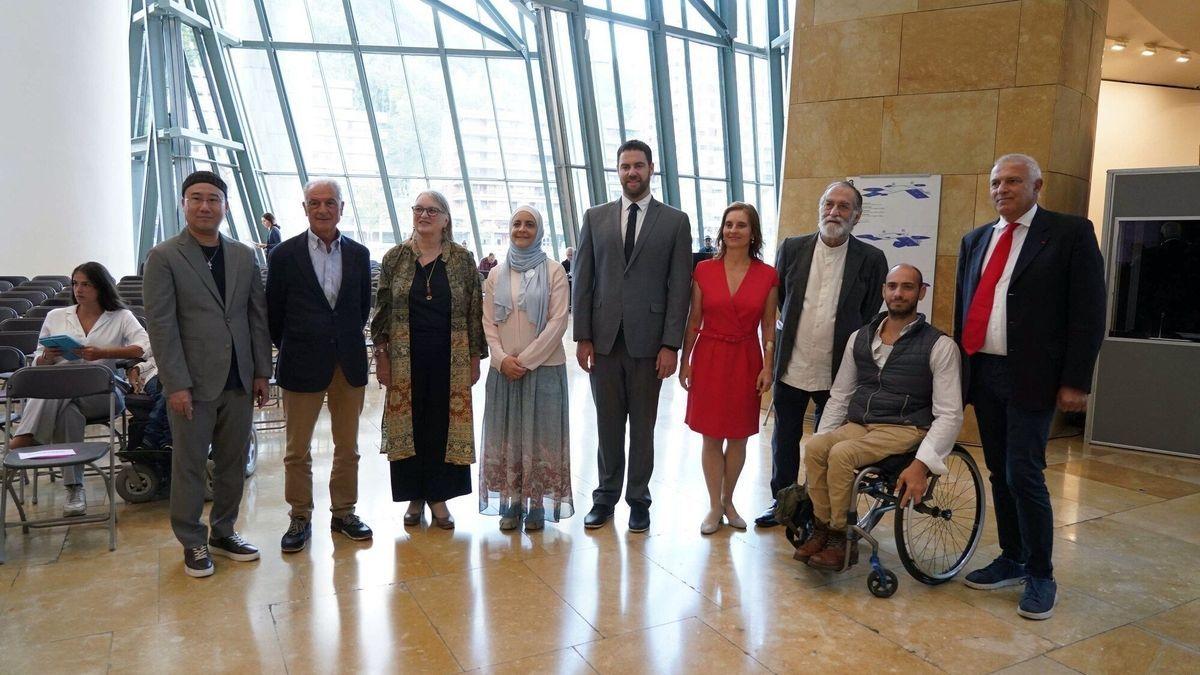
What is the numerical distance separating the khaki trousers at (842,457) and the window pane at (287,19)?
53.3 feet

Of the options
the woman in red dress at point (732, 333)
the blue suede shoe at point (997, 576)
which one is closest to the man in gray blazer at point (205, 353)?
the woman in red dress at point (732, 333)

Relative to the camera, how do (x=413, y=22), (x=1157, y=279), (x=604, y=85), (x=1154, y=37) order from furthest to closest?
(x=413, y=22) → (x=604, y=85) → (x=1154, y=37) → (x=1157, y=279)

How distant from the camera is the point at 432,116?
54.0 ft

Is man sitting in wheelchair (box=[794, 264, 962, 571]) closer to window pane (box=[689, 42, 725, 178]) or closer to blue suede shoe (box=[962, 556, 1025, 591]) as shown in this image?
blue suede shoe (box=[962, 556, 1025, 591])

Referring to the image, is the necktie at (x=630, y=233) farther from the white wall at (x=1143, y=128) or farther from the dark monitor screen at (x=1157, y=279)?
the white wall at (x=1143, y=128)

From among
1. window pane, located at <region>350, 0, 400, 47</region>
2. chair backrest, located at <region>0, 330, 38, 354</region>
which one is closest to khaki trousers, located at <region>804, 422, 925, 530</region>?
chair backrest, located at <region>0, 330, 38, 354</region>

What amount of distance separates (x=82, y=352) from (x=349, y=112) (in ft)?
44.7

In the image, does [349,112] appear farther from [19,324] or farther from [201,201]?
[201,201]

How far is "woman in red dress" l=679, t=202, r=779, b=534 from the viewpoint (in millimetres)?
3480

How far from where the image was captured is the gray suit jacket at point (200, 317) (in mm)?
2900

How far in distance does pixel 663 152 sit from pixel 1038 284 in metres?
13.6

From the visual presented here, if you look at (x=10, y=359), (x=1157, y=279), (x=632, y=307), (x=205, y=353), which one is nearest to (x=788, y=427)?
(x=632, y=307)

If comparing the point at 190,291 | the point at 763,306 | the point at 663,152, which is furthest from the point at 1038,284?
the point at 663,152

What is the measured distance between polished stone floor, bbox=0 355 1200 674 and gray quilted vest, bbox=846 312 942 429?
702 mm
